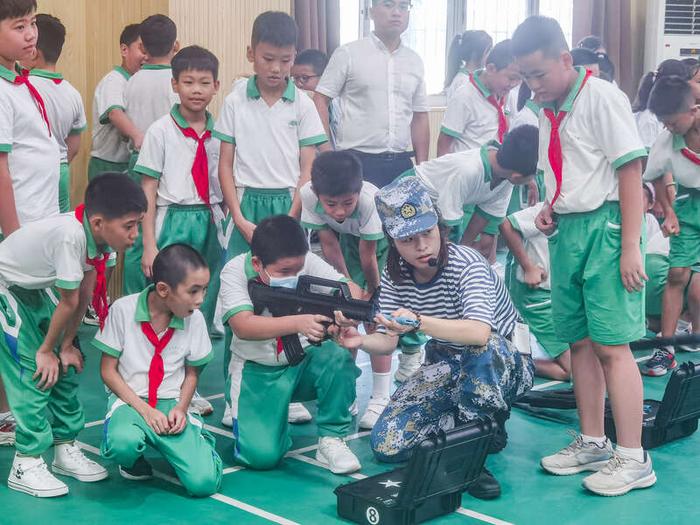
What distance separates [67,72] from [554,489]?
3.49 meters

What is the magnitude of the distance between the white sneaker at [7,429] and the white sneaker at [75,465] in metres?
0.31

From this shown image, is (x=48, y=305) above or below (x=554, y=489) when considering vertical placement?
above

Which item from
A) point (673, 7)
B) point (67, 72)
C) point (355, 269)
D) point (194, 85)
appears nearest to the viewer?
point (194, 85)

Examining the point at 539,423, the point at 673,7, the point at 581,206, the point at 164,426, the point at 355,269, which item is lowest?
the point at 539,423

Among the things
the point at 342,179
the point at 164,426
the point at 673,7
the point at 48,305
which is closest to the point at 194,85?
the point at 342,179

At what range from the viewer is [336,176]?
3506 millimetres

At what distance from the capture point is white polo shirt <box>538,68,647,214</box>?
2.96m

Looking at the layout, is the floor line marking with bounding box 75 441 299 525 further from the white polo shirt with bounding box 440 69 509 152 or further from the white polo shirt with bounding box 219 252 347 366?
the white polo shirt with bounding box 440 69 509 152

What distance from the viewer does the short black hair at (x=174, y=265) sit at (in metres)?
3.05

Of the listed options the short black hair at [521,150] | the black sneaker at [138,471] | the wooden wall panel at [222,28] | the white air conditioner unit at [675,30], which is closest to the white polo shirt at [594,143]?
the short black hair at [521,150]

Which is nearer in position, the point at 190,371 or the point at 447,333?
the point at 447,333

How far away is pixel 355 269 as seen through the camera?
13.1 feet

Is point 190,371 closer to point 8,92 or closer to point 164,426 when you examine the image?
point 164,426

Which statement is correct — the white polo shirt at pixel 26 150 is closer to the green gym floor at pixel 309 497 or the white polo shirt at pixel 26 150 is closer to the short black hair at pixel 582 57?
the green gym floor at pixel 309 497
